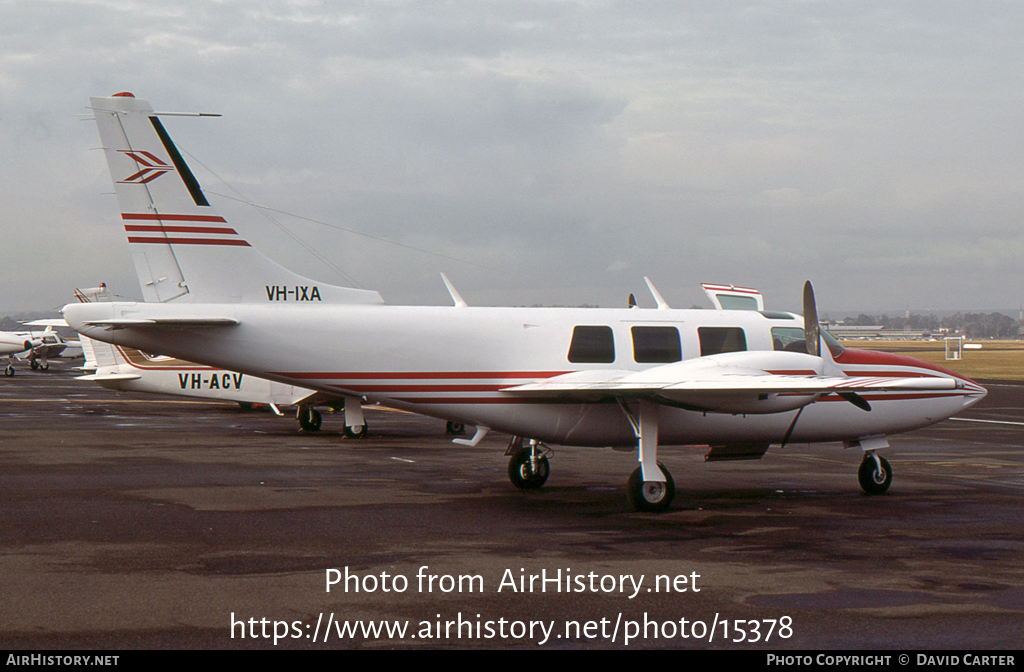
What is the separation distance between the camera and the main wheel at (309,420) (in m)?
25.4

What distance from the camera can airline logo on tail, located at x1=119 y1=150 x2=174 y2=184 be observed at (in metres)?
13.3

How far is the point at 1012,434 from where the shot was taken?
81.7 feet

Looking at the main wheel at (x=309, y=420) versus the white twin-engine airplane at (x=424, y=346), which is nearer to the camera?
the white twin-engine airplane at (x=424, y=346)

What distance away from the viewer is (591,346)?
556 inches

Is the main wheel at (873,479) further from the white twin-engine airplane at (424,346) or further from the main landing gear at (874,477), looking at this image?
the white twin-engine airplane at (424,346)

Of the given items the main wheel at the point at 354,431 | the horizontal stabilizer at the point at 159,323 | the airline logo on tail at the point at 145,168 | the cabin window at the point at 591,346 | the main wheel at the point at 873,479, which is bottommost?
the main wheel at the point at 354,431

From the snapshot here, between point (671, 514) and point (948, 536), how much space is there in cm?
338

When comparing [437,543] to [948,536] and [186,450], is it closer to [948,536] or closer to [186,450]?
[948,536]

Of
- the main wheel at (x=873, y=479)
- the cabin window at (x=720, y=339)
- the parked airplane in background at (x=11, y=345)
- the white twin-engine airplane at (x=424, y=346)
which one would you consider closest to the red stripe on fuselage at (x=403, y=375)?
the white twin-engine airplane at (x=424, y=346)

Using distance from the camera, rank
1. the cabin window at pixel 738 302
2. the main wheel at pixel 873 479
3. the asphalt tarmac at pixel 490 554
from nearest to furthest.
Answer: the asphalt tarmac at pixel 490 554 → the main wheel at pixel 873 479 → the cabin window at pixel 738 302

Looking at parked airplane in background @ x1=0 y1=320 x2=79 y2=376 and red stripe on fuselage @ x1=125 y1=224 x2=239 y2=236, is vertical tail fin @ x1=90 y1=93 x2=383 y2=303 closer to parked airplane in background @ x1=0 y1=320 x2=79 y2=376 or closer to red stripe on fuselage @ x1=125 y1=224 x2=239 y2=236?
red stripe on fuselage @ x1=125 y1=224 x2=239 y2=236

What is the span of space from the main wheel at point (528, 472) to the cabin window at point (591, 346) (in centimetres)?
192

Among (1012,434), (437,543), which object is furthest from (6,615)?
(1012,434)

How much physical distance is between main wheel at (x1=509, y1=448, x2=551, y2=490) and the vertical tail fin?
14.3 feet
